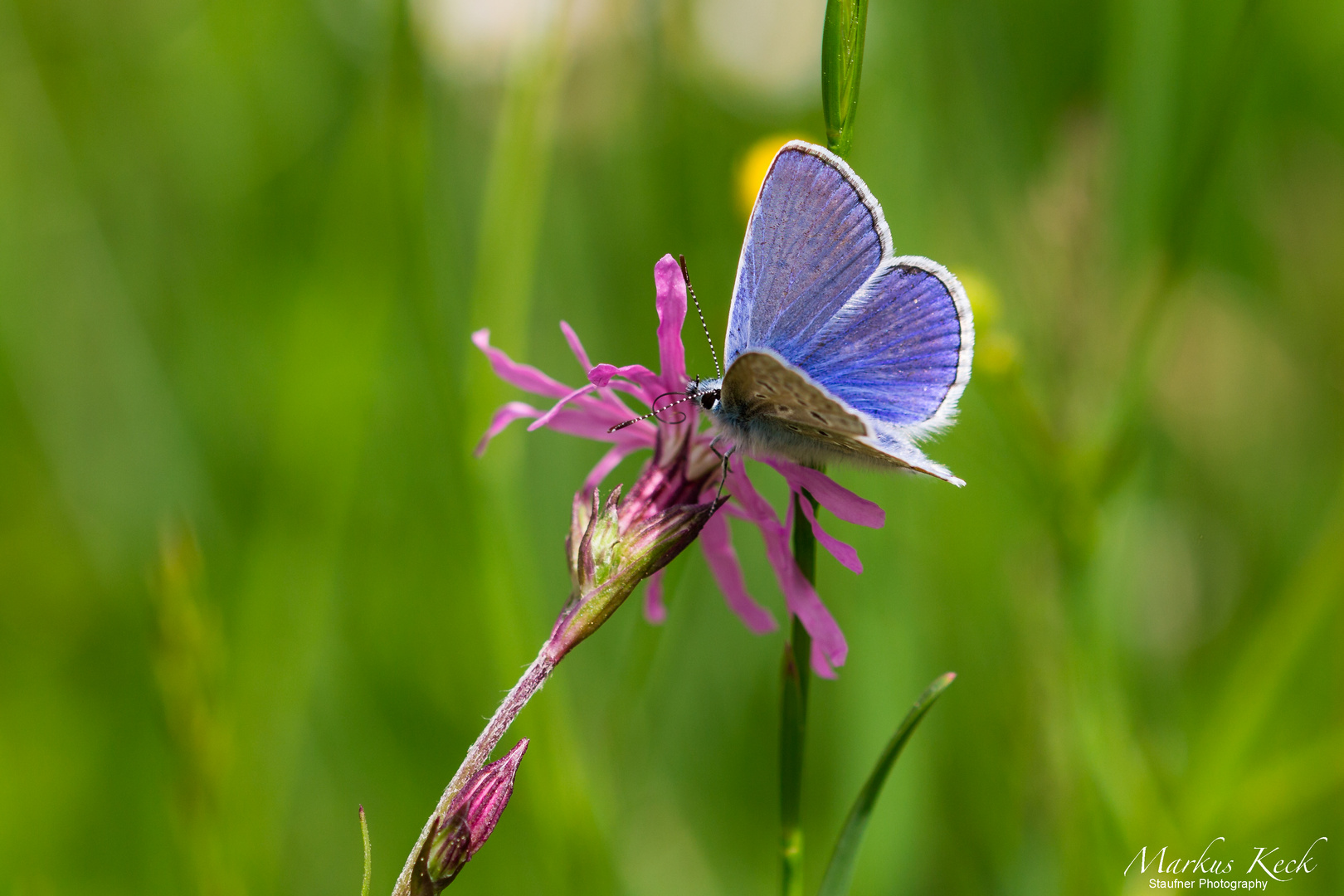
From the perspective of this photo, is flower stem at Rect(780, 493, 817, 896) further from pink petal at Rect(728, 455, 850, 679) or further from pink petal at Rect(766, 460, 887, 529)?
pink petal at Rect(766, 460, 887, 529)

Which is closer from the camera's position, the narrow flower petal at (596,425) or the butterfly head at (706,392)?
the butterfly head at (706,392)

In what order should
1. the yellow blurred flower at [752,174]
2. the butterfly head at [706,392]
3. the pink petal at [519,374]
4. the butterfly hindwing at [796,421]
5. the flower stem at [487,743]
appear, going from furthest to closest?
the yellow blurred flower at [752,174]
the pink petal at [519,374]
the butterfly head at [706,392]
the butterfly hindwing at [796,421]
the flower stem at [487,743]

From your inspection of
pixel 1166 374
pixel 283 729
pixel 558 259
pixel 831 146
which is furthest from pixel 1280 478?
pixel 283 729

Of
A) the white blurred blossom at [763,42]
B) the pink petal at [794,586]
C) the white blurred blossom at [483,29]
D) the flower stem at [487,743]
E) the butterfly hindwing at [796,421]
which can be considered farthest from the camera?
the white blurred blossom at [763,42]

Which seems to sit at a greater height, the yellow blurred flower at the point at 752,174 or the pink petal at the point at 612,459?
the yellow blurred flower at the point at 752,174

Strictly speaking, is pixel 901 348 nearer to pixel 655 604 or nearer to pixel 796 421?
pixel 796 421

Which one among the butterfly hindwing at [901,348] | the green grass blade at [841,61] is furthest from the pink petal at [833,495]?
the green grass blade at [841,61]

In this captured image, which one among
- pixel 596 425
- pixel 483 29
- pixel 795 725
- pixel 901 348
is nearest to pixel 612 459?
pixel 596 425

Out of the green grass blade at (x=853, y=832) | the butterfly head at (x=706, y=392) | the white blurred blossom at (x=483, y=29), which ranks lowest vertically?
the green grass blade at (x=853, y=832)
